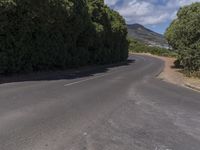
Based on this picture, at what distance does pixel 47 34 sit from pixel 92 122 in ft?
56.0

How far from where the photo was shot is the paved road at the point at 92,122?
7484 millimetres

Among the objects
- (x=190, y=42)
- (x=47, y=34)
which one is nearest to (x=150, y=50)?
(x=190, y=42)

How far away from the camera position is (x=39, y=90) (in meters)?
15.0

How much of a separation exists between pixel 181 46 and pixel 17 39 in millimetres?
18225

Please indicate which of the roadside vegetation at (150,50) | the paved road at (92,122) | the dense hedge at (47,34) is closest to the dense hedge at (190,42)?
the dense hedge at (47,34)

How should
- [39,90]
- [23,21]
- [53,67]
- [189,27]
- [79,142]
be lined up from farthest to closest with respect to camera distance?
[189,27] → [53,67] → [23,21] → [39,90] → [79,142]

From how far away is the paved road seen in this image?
7484 millimetres

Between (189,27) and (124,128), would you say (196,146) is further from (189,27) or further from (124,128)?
(189,27)

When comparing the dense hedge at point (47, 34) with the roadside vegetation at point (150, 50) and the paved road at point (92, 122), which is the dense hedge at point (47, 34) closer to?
the paved road at point (92, 122)

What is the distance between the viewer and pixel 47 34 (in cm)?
2577

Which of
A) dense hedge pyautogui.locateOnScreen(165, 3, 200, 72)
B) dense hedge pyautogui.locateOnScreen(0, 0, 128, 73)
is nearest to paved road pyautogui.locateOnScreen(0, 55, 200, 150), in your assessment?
dense hedge pyautogui.locateOnScreen(0, 0, 128, 73)

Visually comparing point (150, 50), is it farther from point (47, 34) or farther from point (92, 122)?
point (92, 122)

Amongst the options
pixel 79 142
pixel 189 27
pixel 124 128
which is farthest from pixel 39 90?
pixel 189 27

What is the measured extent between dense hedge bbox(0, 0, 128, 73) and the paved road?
22.5 ft
